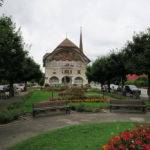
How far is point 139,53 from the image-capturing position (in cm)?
3111

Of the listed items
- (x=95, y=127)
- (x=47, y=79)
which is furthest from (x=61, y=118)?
(x=47, y=79)

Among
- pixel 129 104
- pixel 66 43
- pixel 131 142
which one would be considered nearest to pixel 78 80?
pixel 66 43

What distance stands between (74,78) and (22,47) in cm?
8196

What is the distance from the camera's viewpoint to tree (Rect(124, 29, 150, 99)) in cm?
2939

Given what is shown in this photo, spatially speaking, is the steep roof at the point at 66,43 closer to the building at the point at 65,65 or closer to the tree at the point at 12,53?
the building at the point at 65,65

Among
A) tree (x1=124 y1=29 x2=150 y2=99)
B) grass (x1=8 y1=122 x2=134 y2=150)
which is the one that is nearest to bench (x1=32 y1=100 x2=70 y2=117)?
grass (x1=8 y1=122 x2=134 y2=150)

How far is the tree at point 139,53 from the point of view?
2939 centimetres

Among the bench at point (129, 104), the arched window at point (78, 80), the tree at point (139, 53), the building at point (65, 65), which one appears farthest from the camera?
the arched window at point (78, 80)

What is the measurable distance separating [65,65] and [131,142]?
103968mm

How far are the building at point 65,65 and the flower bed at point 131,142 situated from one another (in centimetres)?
10150

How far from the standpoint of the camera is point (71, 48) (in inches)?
4382

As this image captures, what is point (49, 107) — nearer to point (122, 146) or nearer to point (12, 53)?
point (12, 53)

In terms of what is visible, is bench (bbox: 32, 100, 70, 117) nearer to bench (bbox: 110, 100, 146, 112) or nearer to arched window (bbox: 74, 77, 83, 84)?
bench (bbox: 110, 100, 146, 112)

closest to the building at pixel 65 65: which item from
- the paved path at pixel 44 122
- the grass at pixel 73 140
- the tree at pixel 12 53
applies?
the tree at pixel 12 53
